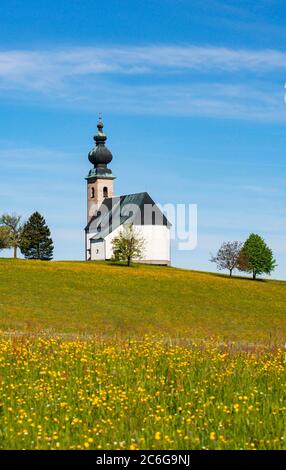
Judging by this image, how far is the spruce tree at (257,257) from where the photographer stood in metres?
99.2

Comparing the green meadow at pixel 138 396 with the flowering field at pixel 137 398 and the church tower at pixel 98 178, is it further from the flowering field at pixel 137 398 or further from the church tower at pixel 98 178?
the church tower at pixel 98 178

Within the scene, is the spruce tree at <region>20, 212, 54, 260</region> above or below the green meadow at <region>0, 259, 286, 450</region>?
above

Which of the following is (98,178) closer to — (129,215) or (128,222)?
(129,215)

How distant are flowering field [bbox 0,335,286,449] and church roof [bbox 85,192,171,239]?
98.7 meters

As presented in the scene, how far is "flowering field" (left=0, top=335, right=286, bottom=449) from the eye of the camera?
1164 cm

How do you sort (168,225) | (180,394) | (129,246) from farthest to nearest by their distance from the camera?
(168,225) → (129,246) → (180,394)

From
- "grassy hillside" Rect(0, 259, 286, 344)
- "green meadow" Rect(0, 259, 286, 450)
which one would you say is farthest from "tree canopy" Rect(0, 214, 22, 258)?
"green meadow" Rect(0, 259, 286, 450)

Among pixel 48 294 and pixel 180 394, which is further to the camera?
pixel 48 294

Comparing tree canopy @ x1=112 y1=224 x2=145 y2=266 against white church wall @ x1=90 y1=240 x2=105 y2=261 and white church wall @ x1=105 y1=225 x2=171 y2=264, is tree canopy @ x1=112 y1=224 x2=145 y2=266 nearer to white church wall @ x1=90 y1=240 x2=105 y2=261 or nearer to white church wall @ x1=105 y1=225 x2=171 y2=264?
white church wall @ x1=105 y1=225 x2=171 y2=264

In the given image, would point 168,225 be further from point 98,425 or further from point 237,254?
point 98,425

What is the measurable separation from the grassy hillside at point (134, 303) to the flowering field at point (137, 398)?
19.2 m

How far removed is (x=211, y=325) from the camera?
165 ft
